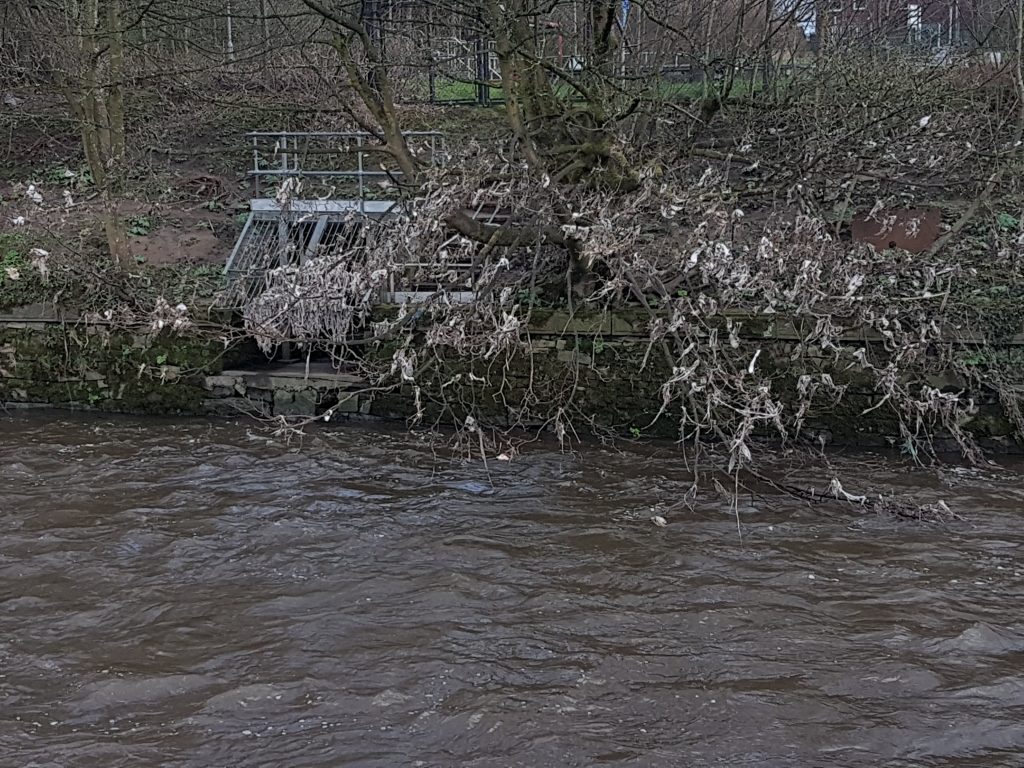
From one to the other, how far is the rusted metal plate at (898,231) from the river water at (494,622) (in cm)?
322

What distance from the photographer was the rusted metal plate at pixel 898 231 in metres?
10.9

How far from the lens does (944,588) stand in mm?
6121

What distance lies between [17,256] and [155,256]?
1777 mm

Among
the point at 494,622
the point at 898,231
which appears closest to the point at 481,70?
the point at 898,231

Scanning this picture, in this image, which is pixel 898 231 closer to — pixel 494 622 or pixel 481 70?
pixel 481 70

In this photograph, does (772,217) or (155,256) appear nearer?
(772,217)

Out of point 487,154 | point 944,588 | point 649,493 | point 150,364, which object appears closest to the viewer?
point 944,588

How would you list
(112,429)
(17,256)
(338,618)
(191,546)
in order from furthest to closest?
(17,256) → (112,429) → (191,546) → (338,618)

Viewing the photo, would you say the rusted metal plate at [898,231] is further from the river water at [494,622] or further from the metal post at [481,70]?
the metal post at [481,70]

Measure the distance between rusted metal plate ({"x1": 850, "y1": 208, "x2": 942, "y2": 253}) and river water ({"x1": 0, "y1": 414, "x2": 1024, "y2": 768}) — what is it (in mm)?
3223

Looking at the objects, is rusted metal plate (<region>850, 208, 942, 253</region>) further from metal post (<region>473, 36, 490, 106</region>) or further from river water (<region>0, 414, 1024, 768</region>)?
metal post (<region>473, 36, 490, 106</region>)

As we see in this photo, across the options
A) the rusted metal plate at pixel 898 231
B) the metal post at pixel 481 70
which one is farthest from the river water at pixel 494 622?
the metal post at pixel 481 70

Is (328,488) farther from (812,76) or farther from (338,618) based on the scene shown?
(812,76)

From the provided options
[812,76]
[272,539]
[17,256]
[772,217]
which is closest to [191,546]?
[272,539]
